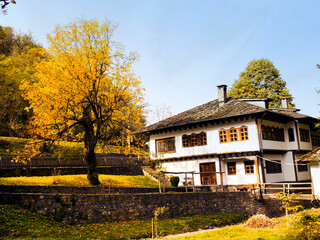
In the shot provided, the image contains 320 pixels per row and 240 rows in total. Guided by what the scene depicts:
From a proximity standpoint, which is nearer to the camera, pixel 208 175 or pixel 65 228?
pixel 65 228

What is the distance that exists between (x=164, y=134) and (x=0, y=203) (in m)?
20.4

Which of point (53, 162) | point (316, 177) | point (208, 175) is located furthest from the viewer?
point (208, 175)

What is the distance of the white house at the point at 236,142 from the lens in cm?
2555

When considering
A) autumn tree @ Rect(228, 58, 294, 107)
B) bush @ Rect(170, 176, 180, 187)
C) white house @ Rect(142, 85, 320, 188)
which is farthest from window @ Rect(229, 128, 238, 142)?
autumn tree @ Rect(228, 58, 294, 107)

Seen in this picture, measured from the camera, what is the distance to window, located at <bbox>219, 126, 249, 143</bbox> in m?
26.0

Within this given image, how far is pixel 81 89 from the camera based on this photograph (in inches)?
810

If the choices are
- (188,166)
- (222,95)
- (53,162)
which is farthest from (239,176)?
(53,162)

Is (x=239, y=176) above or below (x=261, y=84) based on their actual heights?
below

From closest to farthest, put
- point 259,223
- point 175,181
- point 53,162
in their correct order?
point 259,223, point 175,181, point 53,162

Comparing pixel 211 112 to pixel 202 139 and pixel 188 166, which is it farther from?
pixel 188 166

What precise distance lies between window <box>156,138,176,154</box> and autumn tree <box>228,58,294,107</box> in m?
17.6

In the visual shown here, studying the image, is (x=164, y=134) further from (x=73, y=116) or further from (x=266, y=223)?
(x=266, y=223)

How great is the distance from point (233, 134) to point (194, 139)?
14.0ft

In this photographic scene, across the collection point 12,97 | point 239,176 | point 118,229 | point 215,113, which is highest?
point 12,97
